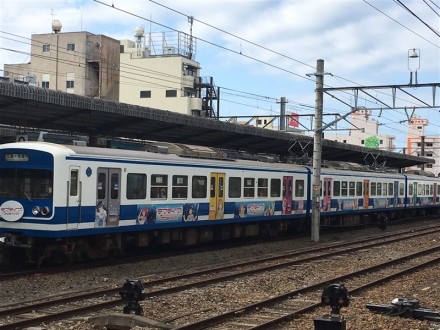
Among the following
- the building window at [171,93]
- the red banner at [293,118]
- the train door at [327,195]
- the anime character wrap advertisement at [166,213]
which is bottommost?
the anime character wrap advertisement at [166,213]

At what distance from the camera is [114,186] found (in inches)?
583

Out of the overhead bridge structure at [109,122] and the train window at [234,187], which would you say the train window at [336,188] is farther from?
the train window at [234,187]

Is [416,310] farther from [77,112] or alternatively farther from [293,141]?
[293,141]

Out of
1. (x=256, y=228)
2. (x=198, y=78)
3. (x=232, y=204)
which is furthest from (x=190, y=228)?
(x=198, y=78)

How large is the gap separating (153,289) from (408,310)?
4739mm

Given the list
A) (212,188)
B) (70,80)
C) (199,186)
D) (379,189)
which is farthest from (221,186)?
(70,80)

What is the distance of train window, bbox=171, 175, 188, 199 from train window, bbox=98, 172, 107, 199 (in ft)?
8.59

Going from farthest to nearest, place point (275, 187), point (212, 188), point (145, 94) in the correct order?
point (145, 94) → point (275, 187) → point (212, 188)

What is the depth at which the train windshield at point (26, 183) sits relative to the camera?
13.5 meters

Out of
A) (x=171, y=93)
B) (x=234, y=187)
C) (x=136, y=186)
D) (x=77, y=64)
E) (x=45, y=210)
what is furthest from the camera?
(x=171, y=93)

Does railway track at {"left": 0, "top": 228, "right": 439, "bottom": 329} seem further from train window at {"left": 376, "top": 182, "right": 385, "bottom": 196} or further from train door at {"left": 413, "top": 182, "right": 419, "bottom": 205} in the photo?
train door at {"left": 413, "top": 182, "right": 419, "bottom": 205}

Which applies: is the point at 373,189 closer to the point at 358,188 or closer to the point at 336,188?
the point at 358,188

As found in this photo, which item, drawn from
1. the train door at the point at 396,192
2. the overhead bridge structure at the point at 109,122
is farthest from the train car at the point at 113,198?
the train door at the point at 396,192

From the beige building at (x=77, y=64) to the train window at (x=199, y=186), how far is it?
140ft
